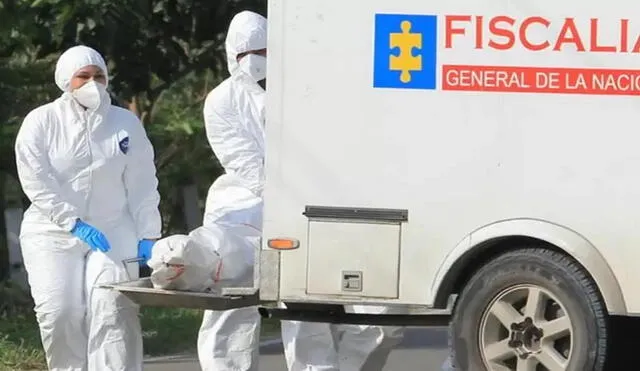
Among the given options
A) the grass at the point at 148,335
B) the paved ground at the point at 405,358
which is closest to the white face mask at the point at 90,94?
the grass at the point at 148,335

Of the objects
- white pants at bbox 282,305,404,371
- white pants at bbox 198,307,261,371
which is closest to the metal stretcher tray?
white pants at bbox 198,307,261,371

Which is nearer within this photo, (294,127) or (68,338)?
(294,127)

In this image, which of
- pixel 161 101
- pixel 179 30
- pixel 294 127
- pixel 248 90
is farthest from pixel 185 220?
pixel 294 127

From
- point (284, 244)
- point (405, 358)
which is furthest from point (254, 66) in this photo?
point (405, 358)

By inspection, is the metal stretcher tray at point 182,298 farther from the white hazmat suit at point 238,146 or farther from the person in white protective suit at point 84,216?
the white hazmat suit at point 238,146

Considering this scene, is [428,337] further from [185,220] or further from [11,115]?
[185,220]

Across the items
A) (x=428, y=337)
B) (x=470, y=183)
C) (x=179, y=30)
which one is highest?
(x=179, y=30)

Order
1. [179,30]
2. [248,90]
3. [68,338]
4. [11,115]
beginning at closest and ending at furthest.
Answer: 1. [68,338]
2. [248,90]
3. [179,30]
4. [11,115]

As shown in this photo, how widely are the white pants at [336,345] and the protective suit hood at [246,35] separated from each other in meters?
1.53

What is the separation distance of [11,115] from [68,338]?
20.9ft

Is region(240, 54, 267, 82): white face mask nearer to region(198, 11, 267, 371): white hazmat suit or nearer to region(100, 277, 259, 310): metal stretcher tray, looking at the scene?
region(198, 11, 267, 371): white hazmat suit

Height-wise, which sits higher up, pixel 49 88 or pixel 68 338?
pixel 49 88

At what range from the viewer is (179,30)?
13.3 meters

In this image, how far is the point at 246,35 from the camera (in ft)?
28.8
